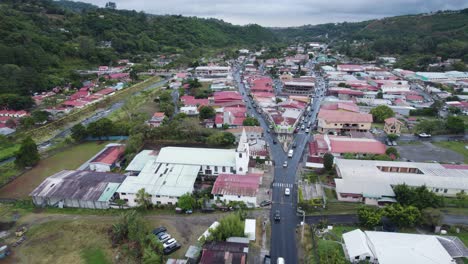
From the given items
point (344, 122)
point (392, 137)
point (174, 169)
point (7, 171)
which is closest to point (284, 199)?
point (174, 169)

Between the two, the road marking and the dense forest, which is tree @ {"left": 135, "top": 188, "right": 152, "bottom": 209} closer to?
the road marking

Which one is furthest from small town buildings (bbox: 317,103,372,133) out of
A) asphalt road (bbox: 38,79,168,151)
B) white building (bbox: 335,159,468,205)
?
asphalt road (bbox: 38,79,168,151)

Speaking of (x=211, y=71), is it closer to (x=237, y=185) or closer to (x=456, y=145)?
(x=456, y=145)

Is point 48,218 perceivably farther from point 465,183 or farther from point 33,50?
point 33,50

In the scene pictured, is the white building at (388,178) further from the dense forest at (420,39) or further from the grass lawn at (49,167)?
the dense forest at (420,39)

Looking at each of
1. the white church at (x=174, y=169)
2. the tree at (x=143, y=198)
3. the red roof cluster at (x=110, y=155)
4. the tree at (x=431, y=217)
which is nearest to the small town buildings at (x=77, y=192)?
the white church at (x=174, y=169)
